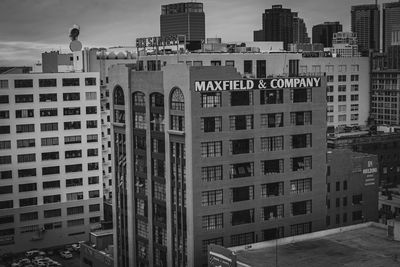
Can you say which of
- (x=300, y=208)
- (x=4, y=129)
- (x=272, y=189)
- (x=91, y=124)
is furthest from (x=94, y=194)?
(x=272, y=189)

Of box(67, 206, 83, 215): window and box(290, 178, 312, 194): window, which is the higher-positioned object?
box(290, 178, 312, 194): window

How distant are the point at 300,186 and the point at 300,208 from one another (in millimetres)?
3082

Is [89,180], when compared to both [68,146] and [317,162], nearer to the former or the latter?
[68,146]

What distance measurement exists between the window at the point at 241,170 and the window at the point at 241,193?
1.69 meters

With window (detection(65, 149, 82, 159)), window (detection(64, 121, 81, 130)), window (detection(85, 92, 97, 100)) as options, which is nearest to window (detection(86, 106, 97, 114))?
window (detection(85, 92, 97, 100))

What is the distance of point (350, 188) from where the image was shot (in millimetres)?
115312

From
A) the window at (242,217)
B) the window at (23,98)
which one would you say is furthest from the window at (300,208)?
the window at (23,98)

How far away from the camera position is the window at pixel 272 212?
94.3 meters

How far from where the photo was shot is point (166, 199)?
94.1 metres

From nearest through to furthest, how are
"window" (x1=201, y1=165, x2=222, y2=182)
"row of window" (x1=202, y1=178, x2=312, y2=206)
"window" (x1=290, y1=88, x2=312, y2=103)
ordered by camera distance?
"window" (x1=201, y1=165, x2=222, y2=182) < "row of window" (x1=202, y1=178, x2=312, y2=206) < "window" (x1=290, y1=88, x2=312, y2=103)

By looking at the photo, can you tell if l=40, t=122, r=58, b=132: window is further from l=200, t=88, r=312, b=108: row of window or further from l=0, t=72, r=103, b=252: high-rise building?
l=200, t=88, r=312, b=108: row of window

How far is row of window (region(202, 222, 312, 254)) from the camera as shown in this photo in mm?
90475

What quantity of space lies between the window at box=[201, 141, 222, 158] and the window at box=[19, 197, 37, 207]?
3097 inches

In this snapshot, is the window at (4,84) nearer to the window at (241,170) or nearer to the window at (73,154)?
the window at (73,154)
